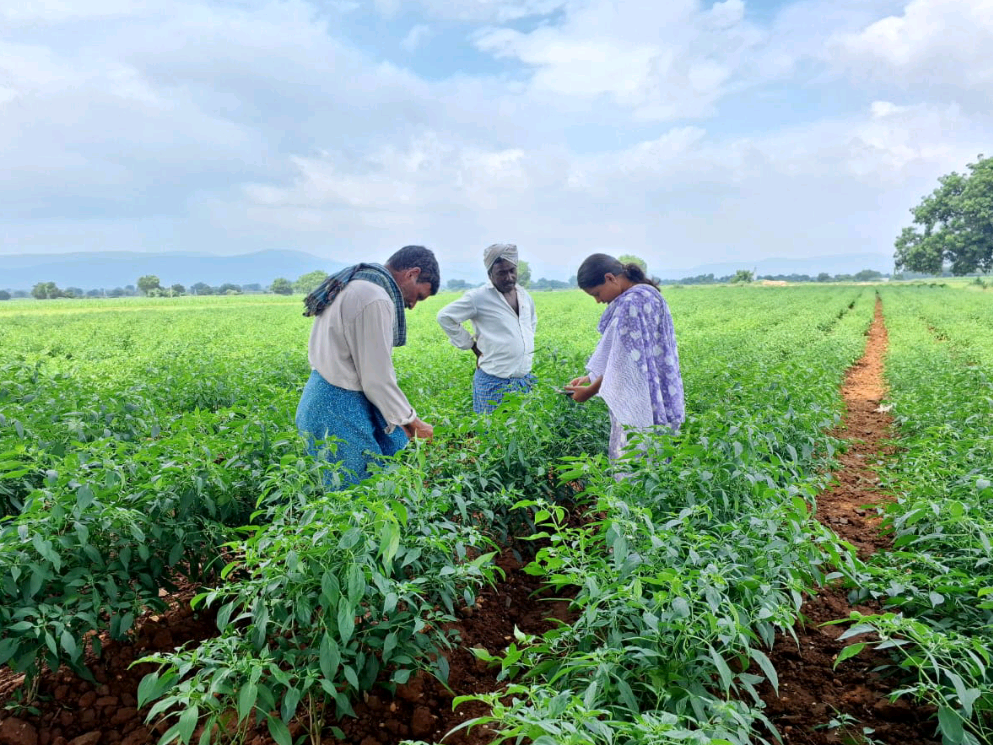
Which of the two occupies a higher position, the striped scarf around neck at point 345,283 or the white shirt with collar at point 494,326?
the striped scarf around neck at point 345,283

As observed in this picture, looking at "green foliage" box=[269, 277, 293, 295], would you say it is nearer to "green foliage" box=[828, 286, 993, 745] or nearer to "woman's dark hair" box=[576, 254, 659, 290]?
"woman's dark hair" box=[576, 254, 659, 290]

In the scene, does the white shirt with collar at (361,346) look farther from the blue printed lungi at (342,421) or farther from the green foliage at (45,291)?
the green foliage at (45,291)

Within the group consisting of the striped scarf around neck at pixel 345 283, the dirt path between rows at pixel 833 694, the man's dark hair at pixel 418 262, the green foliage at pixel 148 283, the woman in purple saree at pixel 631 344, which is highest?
the green foliage at pixel 148 283

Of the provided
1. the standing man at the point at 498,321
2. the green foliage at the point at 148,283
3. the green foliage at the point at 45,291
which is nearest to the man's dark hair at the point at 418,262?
the standing man at the point at 498,321

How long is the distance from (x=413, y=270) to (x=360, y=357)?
555mm

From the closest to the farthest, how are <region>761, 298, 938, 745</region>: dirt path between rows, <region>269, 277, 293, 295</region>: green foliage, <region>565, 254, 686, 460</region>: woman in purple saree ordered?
<region>761, 298, 938, 745</region>: dirt path between rows → <region>565, 254, 686, 460</region>: woman in purple saree → <region>269, 277, 293, 295</region>: green foliage

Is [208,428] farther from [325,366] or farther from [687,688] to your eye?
[687,688]

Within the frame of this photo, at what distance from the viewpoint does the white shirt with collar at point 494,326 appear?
4.71 m

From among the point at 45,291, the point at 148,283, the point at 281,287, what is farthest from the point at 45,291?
the point at 281,287

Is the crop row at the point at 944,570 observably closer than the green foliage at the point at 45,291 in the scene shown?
Yes

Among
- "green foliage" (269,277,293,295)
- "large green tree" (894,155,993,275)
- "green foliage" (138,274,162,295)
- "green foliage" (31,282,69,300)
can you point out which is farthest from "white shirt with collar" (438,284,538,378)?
"green foliage" (138,274,162,295)

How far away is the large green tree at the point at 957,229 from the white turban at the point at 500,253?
7622cm

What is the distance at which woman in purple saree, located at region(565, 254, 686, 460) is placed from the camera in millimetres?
3785

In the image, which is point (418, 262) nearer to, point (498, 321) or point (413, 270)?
point (413, 270)
